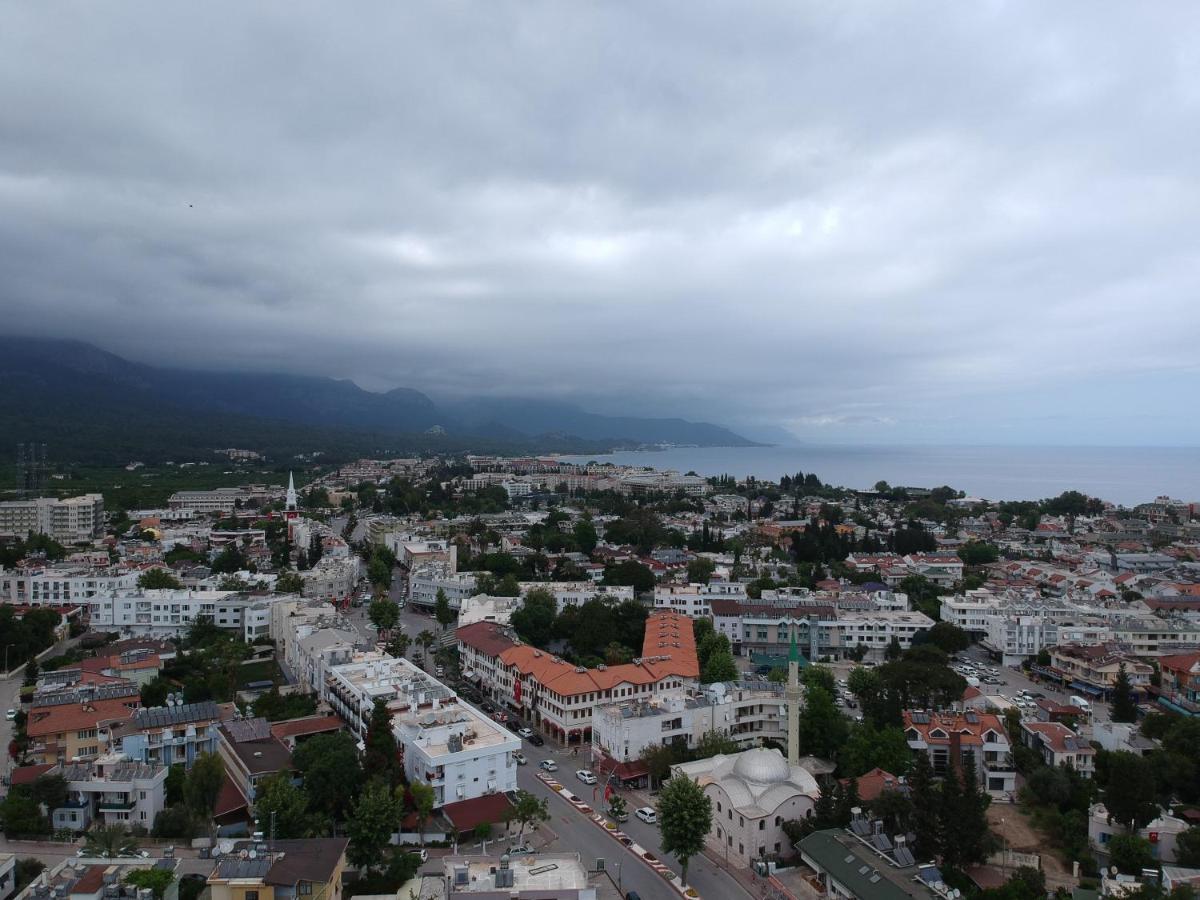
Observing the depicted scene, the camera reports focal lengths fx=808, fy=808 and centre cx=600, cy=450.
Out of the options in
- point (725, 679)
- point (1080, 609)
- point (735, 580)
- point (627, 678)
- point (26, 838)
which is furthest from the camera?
point (735, 580)

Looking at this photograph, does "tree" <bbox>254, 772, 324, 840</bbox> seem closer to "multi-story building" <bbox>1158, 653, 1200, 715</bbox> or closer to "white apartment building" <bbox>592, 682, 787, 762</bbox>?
"white apartment building" <bbox>592, 682, 787, 762</bbox>

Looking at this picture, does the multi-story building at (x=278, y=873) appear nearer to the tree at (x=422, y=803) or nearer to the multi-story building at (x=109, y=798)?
the tree at (x=422, y=803)

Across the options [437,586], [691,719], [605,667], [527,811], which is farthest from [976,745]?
[437,586]

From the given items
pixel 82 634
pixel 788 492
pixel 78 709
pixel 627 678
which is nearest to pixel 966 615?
pixel 627 678

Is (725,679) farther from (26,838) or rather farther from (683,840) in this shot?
(26,838)

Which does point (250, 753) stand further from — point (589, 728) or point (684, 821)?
point (684, 821)

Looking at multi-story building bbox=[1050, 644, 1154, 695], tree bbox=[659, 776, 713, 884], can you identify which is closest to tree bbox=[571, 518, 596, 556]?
multi-story building bbox=[1050, 644, 1154, 695]

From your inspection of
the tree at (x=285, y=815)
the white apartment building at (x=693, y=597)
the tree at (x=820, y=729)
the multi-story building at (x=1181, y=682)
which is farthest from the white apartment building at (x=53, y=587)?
the multi-story building at (x=1181, y=682)
